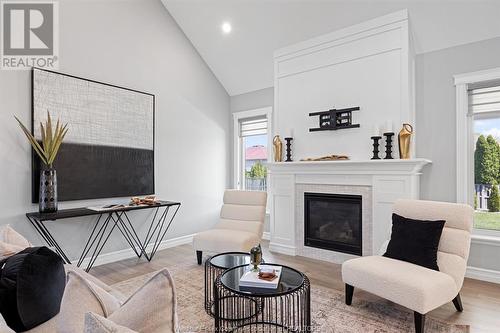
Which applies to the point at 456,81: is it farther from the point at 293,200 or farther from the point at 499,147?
the point at 293,200

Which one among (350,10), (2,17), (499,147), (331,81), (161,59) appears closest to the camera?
(2,17)

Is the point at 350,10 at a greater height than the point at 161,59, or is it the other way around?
the point at 350,10

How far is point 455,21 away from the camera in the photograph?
11.1ft

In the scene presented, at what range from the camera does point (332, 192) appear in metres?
4.10

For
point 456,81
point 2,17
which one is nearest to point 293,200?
point 456,81

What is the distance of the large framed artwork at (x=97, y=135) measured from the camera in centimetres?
349

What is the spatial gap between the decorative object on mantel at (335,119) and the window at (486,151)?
134cm

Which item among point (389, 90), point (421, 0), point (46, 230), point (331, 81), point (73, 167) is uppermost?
point (421, 0)

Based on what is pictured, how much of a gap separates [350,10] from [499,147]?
→ 7.87 feet

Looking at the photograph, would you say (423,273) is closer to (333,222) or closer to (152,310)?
(333,222)

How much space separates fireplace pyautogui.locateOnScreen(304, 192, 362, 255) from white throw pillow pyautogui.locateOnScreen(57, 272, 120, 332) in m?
3.40

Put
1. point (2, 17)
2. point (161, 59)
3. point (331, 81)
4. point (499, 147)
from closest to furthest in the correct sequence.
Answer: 1. point (2, 17)
2. point (499, 147)
3. point (331, 81)
4. point (161, 59)

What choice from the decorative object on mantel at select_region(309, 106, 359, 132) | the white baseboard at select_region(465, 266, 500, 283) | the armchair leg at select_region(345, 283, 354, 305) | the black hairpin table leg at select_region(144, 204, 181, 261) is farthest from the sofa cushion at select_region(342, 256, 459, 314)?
the black hairpin table leg at select_region(144, 204, 181, 261)

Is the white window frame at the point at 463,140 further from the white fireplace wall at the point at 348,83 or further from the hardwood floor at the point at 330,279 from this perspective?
the hardwood floor at the point at 330,279
